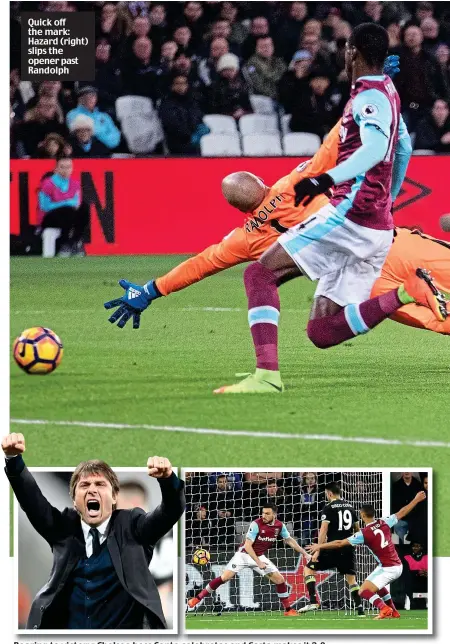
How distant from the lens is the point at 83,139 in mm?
7445

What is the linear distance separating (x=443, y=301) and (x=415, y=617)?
1658 millimetres

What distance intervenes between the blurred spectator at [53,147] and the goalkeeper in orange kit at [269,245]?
2.51 ft

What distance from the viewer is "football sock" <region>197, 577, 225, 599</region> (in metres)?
6.56

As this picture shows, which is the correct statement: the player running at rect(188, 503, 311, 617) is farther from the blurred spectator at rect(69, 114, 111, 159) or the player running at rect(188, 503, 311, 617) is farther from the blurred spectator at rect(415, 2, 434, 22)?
the blurred spectator at rect(415, 2, 434, 22)

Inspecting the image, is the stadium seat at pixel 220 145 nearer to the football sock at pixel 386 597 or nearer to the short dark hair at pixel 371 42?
the short dark hair at pixel 371 42

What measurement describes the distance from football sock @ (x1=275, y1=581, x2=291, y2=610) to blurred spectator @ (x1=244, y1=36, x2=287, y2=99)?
2609 millimetres

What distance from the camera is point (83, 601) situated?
18.1 feet

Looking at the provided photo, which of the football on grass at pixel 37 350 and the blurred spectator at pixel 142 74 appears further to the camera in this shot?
the blurred spectator at pixel 142 74

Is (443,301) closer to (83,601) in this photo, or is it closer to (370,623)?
(370,623)

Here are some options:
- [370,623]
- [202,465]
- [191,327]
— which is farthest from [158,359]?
[370,623]

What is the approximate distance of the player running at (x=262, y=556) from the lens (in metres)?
6.57

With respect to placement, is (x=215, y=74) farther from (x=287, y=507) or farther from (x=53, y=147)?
(x=287, y=507)

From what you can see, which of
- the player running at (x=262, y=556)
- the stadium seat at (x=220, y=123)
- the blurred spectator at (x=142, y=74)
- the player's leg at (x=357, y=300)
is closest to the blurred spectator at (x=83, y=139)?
the blurred spectator at (x=142, y=74)

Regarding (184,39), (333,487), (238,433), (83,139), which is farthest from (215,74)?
(333,487)
